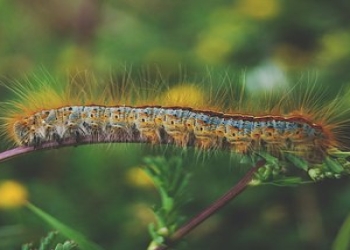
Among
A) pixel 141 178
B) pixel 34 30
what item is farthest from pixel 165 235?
pixel 34 30

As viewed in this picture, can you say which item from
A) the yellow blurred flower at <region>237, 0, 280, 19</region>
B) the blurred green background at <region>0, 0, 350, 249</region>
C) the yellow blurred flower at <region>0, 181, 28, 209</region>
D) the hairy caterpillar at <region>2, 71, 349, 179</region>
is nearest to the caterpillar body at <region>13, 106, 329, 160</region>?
the hairy caterpillar at <region>2, 71, 349, 179</region>

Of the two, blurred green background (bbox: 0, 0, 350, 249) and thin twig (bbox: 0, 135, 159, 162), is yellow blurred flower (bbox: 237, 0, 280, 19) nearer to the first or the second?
blurred green background (bbox: 0, 0, 350, 249)

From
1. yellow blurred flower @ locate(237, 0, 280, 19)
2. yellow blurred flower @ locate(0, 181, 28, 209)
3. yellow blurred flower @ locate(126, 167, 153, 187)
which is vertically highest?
yellow blurred flower @ locate(237, 0, 280, 19)

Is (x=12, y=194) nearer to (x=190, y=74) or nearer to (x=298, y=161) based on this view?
(x=190, y=74)

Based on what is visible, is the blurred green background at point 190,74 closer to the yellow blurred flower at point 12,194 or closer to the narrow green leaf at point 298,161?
the yellow blurred flower at point 12,194

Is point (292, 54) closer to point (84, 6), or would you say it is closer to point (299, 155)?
point (84, 6)

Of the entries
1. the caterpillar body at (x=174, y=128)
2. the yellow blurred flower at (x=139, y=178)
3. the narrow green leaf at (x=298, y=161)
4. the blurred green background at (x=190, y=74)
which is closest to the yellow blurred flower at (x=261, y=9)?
the blurred green background at (x=190, y=74)
